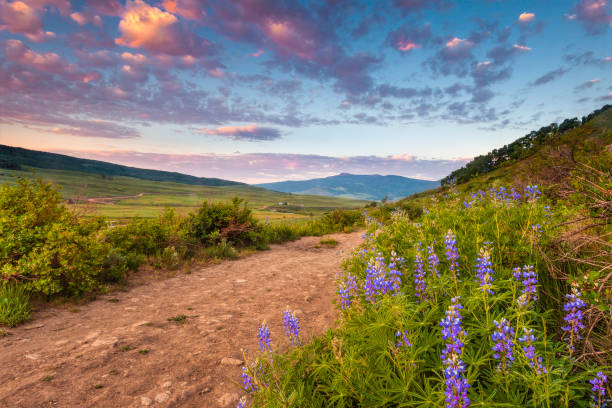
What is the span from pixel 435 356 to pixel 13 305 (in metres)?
7.39

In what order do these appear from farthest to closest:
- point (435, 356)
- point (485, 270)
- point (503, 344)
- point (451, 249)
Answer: point (451, 249) → point (485, 270) → point (435, 356) → point (503, 344)

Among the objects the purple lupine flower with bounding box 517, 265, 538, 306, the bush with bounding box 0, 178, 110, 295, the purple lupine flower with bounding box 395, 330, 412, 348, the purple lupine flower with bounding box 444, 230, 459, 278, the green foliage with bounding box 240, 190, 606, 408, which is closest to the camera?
the green foliage with bounding box 240, 190, 606, 408

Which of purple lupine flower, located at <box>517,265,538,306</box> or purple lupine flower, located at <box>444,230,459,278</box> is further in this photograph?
purple lupine flower, located at <box>444,230,459,278</box>

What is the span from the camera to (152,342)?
446 cm

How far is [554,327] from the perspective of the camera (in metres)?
2.79

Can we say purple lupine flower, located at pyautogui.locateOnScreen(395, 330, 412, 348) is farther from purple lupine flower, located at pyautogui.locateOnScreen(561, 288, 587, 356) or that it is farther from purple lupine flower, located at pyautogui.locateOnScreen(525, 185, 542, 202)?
purple lupine flower, located at pyautogui.locateOnScreen(525, 185, 542, 202)

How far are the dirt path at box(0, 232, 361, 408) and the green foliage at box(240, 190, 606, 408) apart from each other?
109 centimetres

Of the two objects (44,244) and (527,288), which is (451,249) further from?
(44,244)

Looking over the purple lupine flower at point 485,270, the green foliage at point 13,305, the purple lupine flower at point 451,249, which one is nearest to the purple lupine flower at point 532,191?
the purple lupine flower at point 451,249

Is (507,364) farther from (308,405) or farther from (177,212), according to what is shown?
(177,212)

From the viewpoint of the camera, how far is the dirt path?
3.24 meters

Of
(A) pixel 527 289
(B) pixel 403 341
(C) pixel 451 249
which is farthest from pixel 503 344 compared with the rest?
(C) pixel 451 249

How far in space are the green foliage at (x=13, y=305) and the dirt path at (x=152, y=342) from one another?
0.21 m

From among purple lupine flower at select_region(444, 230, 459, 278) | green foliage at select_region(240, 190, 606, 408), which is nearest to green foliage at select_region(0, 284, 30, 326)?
green foliage at select_region(240, 190, 606, 408)
